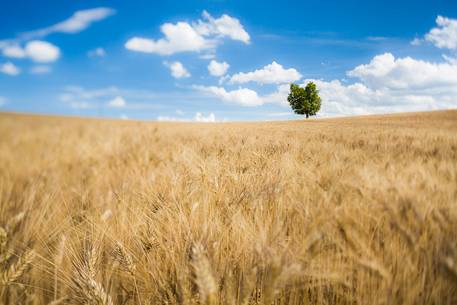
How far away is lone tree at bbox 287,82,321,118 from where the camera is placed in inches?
1881

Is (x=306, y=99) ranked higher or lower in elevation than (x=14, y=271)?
higher

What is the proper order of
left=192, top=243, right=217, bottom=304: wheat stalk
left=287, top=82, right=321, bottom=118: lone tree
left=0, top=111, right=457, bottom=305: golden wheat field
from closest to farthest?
left=192, top=243, right=217, bottom=304: wheat stalk, left=0, top=111, right=457, bottom=305: golden wheat field, left=287, top=82, right=321, bottom=118: lone tree

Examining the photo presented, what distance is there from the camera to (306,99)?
48.2m

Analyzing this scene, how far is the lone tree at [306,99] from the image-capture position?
47.8 meters

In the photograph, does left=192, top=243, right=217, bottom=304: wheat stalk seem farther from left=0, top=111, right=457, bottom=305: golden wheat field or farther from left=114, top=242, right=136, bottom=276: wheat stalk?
left=114, top=242, right=136, bottom=276: wheat stalk

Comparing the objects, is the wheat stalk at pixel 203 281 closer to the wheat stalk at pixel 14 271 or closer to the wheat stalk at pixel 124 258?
the wheat stalk at pixel 124 258

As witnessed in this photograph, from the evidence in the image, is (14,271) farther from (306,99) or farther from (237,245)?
(306,99)

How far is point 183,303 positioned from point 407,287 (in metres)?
0.59

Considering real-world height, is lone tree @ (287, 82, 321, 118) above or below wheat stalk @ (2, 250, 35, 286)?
above

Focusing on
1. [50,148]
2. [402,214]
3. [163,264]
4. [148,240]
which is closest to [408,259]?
[402,214]

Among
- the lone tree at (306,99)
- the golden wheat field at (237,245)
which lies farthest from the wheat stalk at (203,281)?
the lone tree at (306,99)

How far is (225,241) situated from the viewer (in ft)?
3.01

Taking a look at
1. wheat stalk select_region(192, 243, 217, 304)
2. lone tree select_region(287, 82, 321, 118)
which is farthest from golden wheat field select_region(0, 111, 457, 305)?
lone tree select_region(287, 82, 321, 118)

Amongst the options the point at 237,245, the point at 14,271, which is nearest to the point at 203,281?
the point at 237,245
